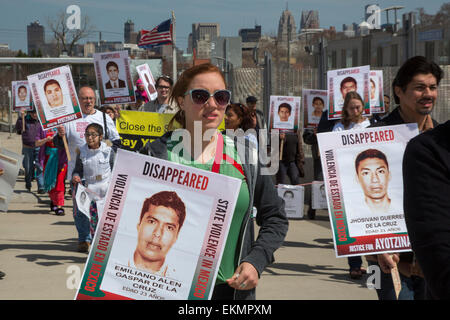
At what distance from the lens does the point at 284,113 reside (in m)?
12.4

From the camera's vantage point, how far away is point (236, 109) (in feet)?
29.5

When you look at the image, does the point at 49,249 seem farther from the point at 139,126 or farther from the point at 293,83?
the point at 293,83

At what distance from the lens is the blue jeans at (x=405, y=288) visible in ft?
12.6

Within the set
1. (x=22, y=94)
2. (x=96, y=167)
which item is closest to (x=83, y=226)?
(x=96, y=167)

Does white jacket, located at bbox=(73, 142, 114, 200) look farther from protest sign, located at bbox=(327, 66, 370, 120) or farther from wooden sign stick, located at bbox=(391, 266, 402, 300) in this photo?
wooden sign stick, located at bbox=(391, 266, 402, 300)

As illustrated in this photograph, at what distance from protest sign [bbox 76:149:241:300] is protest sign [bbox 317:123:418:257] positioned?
1.71 metres

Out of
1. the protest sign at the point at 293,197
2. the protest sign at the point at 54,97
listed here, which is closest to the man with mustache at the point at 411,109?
the protest sign at the point at 293,197

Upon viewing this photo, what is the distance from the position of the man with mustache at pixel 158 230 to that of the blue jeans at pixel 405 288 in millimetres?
1666

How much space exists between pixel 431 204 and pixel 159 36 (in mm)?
20664

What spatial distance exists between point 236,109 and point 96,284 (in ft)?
21.1

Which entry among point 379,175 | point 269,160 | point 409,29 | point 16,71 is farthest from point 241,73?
point 16,71

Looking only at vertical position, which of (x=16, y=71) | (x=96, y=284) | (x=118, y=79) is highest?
(x=16, y=71)

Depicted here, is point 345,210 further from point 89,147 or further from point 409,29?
point 409,29

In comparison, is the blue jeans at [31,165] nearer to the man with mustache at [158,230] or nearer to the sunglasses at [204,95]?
the sunglasses at [204,95]
